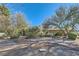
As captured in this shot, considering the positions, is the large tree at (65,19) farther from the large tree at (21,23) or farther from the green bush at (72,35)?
the large tree at (21,23)

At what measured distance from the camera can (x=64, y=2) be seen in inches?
97.3

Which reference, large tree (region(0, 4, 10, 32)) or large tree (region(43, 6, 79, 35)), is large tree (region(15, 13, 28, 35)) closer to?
large tree (region(0, 4, 10, 32))

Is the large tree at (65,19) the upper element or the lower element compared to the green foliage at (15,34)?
upper

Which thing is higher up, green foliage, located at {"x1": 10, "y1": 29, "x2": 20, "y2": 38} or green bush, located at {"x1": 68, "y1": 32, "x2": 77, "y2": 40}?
green foliage, located at {"x1": 10, "y1": 29, "x2": 20, "y2": 38}

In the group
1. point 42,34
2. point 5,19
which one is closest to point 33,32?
point 42,34

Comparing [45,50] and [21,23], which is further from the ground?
[21,23]

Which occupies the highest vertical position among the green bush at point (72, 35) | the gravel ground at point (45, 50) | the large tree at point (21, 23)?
the large tree at point (21, 23)

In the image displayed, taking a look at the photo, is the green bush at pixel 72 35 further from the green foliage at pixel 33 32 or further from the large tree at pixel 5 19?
the large tree at pixel 5 19

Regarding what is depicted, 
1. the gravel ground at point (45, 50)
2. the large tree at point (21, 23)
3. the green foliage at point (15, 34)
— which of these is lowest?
the gravel ground at point (45, 50)

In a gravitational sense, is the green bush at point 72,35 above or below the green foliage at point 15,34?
below

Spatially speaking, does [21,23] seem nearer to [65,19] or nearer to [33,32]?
[33,32]

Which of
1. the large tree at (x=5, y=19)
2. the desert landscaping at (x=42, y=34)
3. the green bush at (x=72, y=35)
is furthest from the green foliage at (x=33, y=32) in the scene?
the green bush at (x=72, y=35)

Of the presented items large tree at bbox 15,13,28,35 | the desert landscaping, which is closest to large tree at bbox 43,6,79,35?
the desert landscaping

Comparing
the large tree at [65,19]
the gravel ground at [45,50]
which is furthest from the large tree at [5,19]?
the large tree at [65,19]
